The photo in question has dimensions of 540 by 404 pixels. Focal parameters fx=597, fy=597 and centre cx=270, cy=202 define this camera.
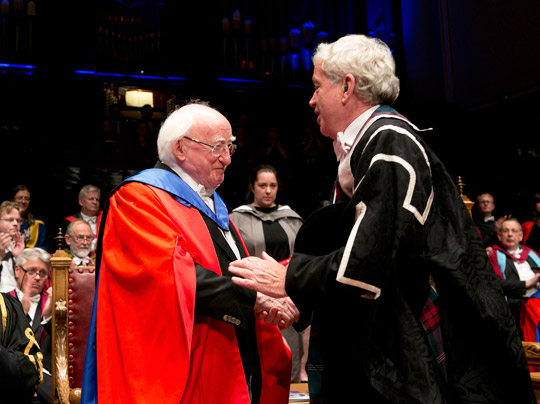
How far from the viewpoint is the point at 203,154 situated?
2.30 meters

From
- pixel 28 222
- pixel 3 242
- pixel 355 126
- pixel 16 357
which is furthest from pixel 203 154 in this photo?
pixel 28 222

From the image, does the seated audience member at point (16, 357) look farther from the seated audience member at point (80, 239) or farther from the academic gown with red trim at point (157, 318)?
the seated audience member at point (80, 239)

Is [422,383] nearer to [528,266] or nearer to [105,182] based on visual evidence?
[528,266]

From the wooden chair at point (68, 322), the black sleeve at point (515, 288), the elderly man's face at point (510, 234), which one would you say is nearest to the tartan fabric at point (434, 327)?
the wooden chair at point (68, 322)

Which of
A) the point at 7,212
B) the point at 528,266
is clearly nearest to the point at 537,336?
the point at 528,266

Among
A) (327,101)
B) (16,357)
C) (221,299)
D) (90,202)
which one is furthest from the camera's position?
(90,202)

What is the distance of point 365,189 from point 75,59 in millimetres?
8021

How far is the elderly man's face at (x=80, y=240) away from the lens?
471 cm

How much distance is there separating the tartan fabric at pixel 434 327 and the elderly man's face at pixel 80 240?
12.0 ft

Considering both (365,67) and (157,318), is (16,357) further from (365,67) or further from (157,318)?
(365,67)

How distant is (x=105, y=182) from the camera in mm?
7543

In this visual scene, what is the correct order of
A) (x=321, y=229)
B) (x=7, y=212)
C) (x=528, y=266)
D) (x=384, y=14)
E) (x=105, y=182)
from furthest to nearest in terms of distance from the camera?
1. (x=384, y=14)
2. (x=105, y=182)
3. (x=528, y=266)
4. (x=7, y=212)
5. (x=321, y=229)

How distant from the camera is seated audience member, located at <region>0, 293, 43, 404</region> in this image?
279 cm

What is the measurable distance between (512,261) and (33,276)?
13.8ft
